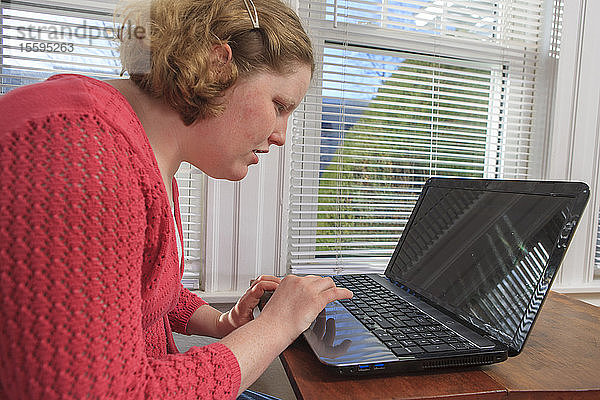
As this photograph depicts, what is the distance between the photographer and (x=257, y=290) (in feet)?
2.99

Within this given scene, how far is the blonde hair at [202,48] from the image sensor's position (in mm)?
702

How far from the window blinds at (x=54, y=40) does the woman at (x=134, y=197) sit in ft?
1.99

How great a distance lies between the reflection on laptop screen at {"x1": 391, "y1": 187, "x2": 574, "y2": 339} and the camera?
0.74 m

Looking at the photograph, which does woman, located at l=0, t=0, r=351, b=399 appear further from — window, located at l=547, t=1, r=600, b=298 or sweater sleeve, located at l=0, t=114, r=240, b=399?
window, located at l=547, t=1, r=600, b=298

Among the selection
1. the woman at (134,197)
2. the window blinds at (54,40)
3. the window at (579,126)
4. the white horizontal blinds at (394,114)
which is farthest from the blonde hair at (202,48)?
the window at (579,126)

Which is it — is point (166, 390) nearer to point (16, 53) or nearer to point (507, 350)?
point (507, 350)

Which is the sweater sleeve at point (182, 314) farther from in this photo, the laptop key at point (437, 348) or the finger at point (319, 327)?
the laptop key at point (437, 348)

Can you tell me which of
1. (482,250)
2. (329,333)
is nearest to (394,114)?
(482,250)

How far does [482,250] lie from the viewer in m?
0.87

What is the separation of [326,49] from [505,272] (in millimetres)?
1038

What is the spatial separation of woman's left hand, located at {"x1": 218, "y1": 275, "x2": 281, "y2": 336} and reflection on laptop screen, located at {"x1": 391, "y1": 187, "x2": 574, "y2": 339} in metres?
0.30

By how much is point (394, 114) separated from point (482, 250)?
89 cm

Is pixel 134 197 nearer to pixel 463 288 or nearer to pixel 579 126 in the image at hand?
pixel 463 288

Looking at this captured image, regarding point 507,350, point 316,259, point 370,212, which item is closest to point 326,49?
point 370,212
